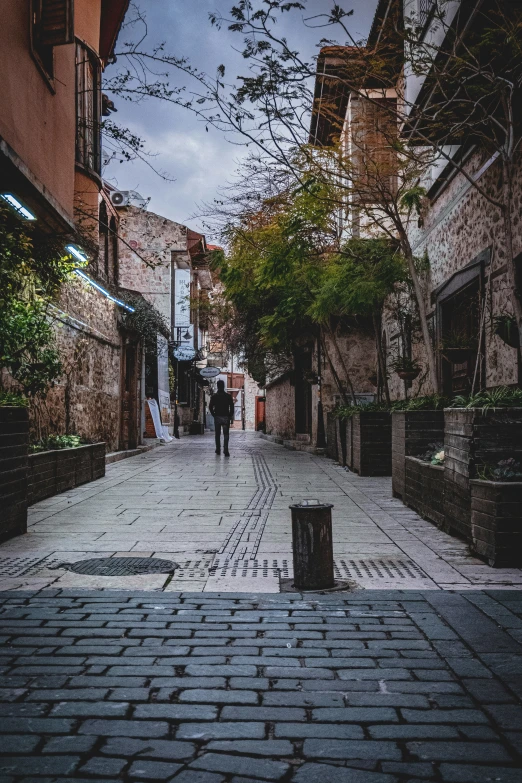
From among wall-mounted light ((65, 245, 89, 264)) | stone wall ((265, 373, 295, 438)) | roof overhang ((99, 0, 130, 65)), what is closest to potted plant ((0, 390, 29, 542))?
wall-mounted light ((65, 245, 89, 264))

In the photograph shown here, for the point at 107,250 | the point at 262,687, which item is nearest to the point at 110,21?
the point at 107,250

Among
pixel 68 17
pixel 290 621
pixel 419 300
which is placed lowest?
pixel 290 621

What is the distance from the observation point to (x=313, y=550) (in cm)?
448

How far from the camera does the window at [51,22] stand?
8.39m

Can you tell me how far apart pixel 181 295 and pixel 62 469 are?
2318 centimetres

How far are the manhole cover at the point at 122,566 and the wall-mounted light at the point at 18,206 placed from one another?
15.8 ft

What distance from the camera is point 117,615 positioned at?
388 centimetres

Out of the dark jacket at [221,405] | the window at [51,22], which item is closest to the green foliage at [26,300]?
the window at [51,22]

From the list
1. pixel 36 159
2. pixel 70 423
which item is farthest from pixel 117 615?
pixel 70 423

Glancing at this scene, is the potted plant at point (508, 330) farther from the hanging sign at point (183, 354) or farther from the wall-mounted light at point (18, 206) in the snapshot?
the hanging sign at point (183, 354)

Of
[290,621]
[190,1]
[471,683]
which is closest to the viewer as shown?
[471,683]

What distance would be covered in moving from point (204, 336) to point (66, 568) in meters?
41.3

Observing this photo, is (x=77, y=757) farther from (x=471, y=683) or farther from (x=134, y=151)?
(x=134, y=151)

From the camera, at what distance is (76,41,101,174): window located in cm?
1177
